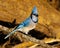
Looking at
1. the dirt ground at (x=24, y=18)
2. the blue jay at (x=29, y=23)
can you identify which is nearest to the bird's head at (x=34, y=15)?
the blue jay at (x=29, y=23)

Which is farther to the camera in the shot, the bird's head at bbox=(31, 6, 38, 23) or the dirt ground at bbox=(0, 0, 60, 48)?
the dirt ground at bbox=(0, 0, 60, 48)

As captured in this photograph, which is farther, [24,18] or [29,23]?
[24,18]

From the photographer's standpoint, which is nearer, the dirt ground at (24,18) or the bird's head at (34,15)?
the bird's head at (34,15)

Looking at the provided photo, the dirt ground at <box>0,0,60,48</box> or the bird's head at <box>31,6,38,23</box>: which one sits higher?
the bird's head at <box>31,6,38,23</box>

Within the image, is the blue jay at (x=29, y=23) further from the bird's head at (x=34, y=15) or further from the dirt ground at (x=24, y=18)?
the dirt ground at (x=24, y=18)

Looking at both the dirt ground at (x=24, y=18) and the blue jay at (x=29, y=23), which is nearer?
the blue jay at (x=29, y=23)

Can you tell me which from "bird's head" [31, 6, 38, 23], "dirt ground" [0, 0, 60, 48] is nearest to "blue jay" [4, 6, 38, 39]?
"bird's head" [31, 6, 38, 23]

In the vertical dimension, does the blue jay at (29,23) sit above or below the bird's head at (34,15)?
below

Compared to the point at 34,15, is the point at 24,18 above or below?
below

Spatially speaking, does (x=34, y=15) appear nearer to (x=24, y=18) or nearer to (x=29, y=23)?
(x=29, y=23)

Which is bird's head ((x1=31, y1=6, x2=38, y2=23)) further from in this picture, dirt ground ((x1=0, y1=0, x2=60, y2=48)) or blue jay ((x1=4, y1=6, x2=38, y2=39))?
dirt ground ((x1=0, y1=0, x2=60, y2=48))

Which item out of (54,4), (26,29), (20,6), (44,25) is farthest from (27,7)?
(54,4)

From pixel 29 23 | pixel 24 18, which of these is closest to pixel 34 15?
pixel 29 23

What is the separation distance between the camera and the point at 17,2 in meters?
A: 2.54
